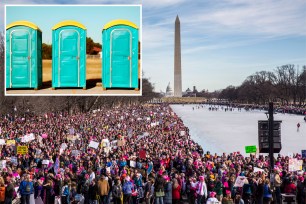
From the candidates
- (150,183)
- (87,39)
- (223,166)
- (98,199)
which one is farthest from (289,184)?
(87,39)

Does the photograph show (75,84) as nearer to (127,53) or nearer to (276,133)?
(127,53)

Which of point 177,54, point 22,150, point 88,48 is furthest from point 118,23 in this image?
point 177,54

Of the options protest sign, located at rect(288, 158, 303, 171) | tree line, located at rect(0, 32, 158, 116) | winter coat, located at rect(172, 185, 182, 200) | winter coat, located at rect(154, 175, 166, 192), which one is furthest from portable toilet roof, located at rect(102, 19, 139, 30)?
tree line, located at rect(0, 32, 158, 116)

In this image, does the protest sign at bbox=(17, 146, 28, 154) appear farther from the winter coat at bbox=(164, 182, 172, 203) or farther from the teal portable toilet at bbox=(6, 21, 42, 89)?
the winter coat at bbox=(164, 182, 172, 203)

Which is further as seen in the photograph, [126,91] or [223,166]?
[126,91]

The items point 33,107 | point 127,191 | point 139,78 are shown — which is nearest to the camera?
point 127,191

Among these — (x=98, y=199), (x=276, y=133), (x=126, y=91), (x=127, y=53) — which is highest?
(x=127, y=53)

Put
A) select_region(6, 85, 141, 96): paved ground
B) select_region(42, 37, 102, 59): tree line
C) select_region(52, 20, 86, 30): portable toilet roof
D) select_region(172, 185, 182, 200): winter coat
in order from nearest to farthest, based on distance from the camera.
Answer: select_region(172, 185, 182, 200): winter coat
select_region(52, 20, 86, 30): portable toilet roof
select_region(6, 85, 141, 96): paved ground
select_region(42, 37, 102, 59): tree line
